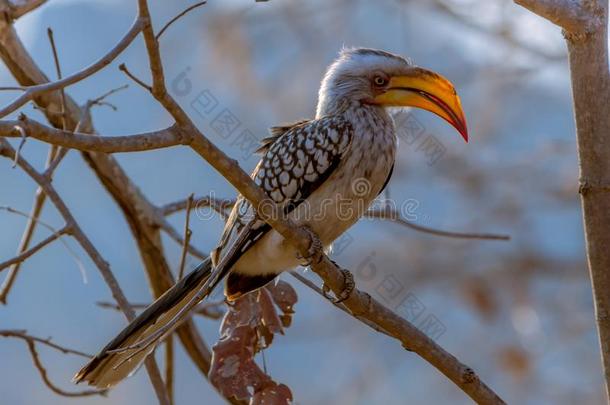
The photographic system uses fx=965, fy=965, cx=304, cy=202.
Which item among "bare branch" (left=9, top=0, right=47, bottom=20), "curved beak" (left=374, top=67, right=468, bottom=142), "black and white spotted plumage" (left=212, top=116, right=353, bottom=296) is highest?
"bare branch" (left=9, top=0, right=47, bottom=20)

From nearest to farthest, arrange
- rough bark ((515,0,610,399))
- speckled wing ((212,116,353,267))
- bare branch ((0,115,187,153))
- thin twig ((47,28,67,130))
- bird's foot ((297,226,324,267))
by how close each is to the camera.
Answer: bare branch ((0,115,187,153)) < rough bark ((515,0,610,399)) < bird's foot ((297,226,324,267)) < thin twig ((47,28,67,130)) < speckled wing ((212,116,353,267))

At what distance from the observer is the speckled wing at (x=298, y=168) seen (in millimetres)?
3811

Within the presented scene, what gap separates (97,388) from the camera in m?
3.47

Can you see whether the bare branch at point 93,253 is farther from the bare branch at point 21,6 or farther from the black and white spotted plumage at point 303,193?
the bare branch at point 21,6

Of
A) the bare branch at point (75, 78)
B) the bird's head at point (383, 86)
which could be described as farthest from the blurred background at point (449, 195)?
the bare branch at point (75, 78)

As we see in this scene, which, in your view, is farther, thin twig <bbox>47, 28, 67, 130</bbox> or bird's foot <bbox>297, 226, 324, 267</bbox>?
thin twig <bbox>47, 28, 67, 130</bbox>

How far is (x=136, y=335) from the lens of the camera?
11.5ft

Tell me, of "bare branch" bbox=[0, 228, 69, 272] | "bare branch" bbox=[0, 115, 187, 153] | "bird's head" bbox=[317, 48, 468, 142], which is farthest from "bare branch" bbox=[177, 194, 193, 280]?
"bird's head" bbox=[317, 48, 468, 142]

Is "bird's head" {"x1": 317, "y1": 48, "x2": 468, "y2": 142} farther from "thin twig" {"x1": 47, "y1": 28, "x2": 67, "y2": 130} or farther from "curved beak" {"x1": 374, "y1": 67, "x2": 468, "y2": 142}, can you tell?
"thin twig" {"x1": 47, "y1": 28, "x2": 67, "y2": 130}

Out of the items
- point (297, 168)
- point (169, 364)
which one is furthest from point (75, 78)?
point (169, 364)

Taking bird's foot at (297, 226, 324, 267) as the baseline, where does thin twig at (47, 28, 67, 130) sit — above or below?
above

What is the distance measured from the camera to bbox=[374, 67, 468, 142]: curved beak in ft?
13.0

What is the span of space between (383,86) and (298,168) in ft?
2.24

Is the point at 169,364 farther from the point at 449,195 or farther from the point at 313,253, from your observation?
the point at 449,195
